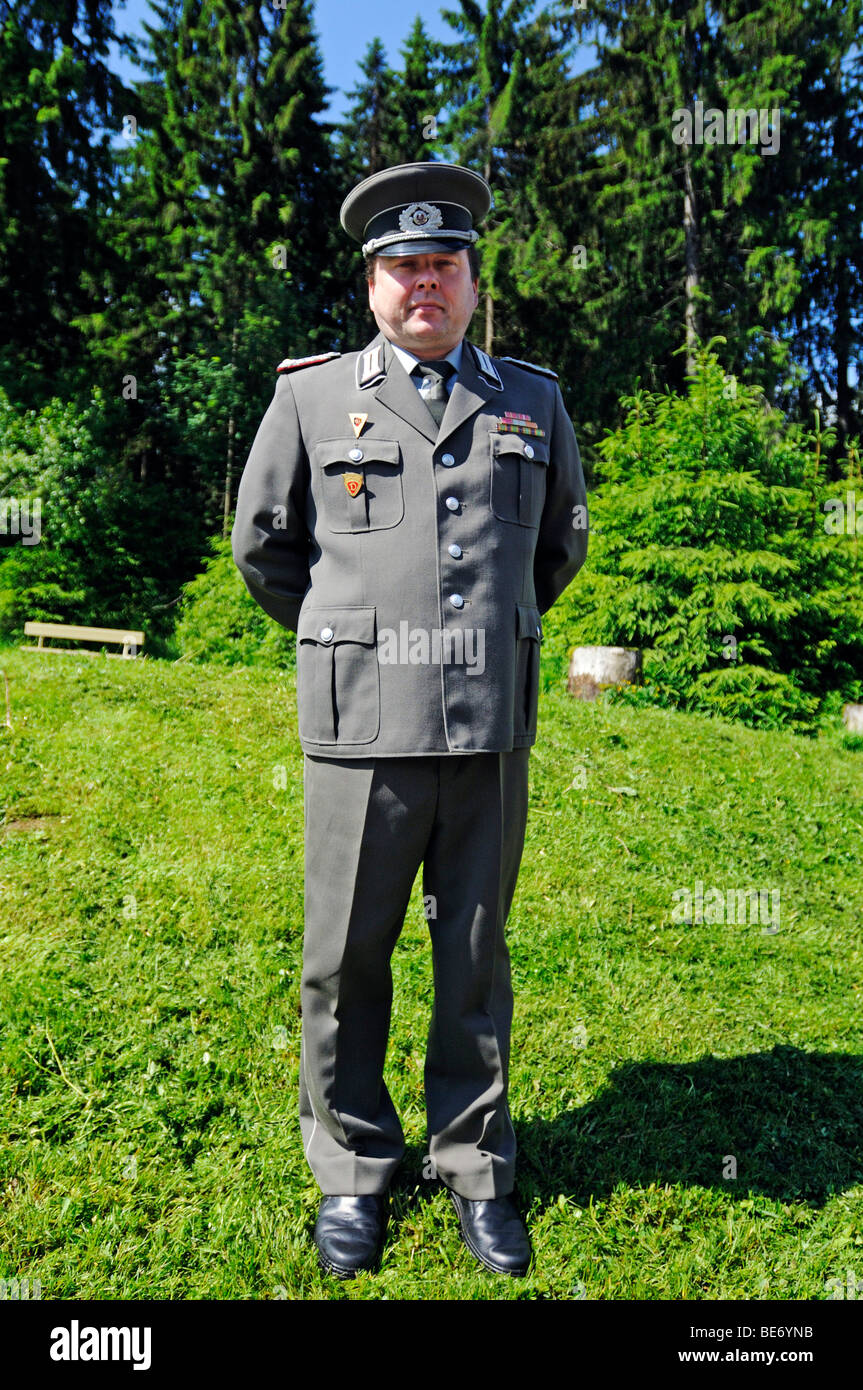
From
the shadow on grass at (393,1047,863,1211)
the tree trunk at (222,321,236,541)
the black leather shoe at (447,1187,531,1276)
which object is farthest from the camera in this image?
the tree trunk at (222,321,236,541)

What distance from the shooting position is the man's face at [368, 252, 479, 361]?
2.40m

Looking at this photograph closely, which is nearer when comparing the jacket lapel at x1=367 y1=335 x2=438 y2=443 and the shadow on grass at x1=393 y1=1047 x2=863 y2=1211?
the jacket lapel at x1=367 y1=335 x2=438 y2=443

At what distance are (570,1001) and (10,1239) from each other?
2.10 metres

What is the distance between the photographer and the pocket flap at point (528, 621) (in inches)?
97.5

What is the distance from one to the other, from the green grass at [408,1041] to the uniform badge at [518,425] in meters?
2.02

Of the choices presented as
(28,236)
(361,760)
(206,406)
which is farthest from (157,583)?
(361,760)

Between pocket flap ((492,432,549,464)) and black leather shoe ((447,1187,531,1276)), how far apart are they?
73.7 inches

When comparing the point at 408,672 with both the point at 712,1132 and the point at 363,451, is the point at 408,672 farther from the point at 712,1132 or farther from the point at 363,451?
the point at 712,1132

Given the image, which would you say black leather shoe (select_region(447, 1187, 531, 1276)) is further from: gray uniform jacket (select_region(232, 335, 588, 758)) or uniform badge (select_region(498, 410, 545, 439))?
uniform badge (select_region(498, 410, 545, 439))

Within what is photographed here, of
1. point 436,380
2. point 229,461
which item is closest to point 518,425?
point 436,380

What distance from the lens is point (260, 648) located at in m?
15.2

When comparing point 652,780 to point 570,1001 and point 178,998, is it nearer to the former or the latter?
point 570,1001

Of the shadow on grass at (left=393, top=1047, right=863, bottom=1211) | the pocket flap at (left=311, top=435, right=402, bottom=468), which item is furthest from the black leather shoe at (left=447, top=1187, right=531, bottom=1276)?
the pocket flap at (left=311, top=435, right=402, bottom=468)

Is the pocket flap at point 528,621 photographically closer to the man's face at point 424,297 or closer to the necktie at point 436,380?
the necktie at point 436,380
